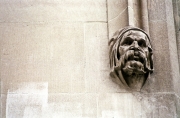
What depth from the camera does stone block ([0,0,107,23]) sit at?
5262 mm

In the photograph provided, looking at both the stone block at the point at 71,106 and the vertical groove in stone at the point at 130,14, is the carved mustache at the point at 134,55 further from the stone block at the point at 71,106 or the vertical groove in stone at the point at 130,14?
the stone block at the point at 71,106

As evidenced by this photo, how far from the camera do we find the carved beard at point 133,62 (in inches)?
190

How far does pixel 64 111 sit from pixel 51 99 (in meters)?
0.19

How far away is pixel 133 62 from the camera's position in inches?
190

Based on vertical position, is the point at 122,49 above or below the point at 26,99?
above

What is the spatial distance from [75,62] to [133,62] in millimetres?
645

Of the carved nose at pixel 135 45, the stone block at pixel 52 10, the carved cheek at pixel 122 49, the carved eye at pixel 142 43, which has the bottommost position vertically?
the carved cheek at pixel 122 49

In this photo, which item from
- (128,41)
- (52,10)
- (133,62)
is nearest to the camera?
(133,62)

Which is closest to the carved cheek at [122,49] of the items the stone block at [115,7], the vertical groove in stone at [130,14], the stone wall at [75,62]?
the stone wall at [75,62]

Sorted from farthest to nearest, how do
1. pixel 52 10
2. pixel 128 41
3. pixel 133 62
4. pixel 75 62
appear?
pixel 52 10 < pixel 75 62 < pixel 128 41 < pixel 133 62

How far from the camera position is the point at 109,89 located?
4.95 meters

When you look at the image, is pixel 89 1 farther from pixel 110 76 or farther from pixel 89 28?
pixel 110 76

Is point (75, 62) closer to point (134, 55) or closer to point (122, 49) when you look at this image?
point (122, 49)

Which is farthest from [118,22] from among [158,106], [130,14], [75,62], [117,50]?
[158,106]
